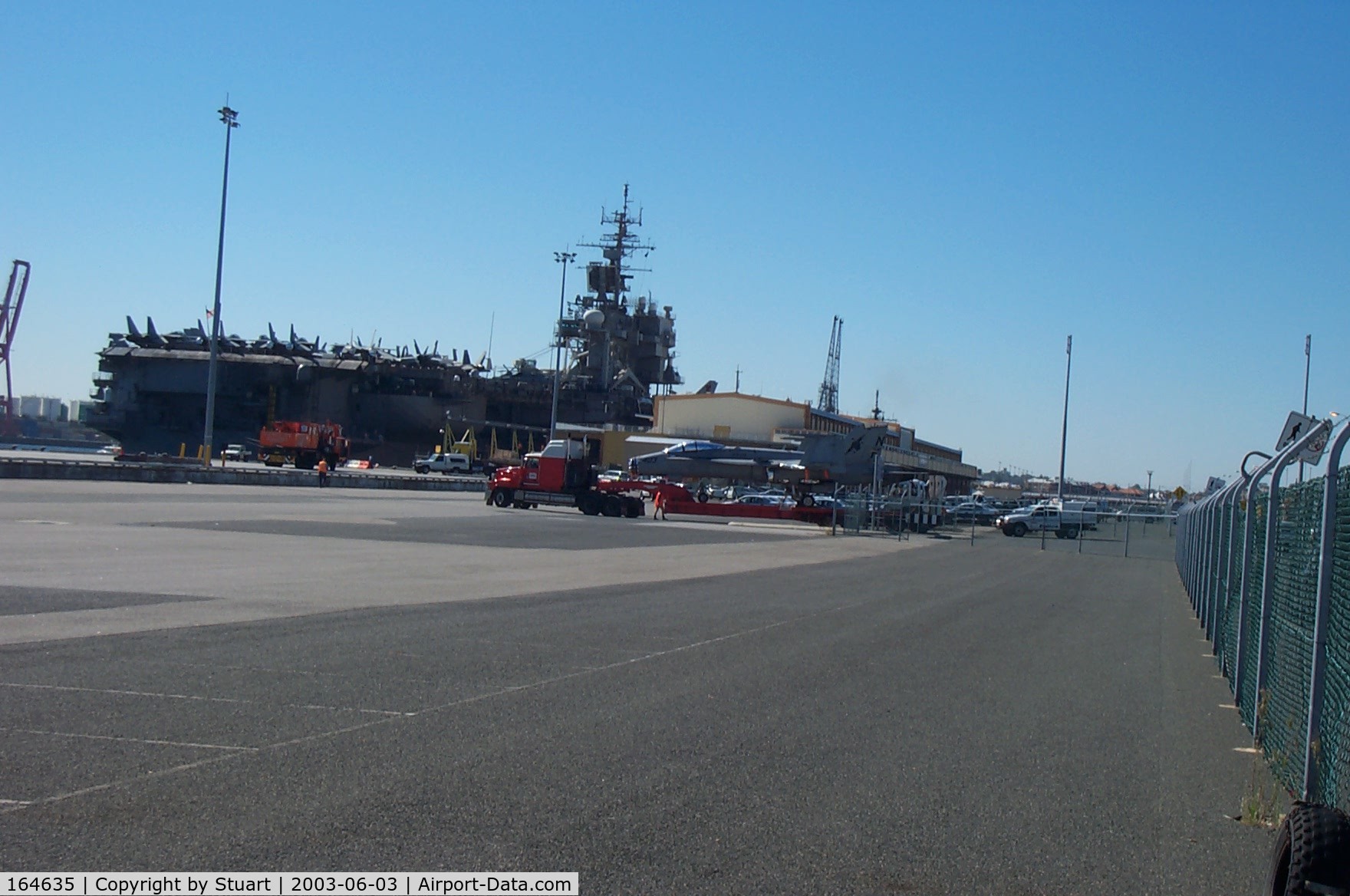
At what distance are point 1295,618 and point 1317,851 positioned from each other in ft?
11.5

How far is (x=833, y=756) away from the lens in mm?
7945

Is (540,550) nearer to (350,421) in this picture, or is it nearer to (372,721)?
(372,721)

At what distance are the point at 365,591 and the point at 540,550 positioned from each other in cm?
1118

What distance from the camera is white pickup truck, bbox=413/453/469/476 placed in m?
89.7

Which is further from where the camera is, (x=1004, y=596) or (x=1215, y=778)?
(x=1004, y=596)

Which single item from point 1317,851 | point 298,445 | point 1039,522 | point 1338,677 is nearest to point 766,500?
point 1039,522

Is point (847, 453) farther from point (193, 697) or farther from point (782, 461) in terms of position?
point (193, 697)

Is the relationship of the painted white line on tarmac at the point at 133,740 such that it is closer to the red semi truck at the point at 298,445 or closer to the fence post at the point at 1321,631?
the fence post at the point at 1321,631

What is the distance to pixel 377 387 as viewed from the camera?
111 metres

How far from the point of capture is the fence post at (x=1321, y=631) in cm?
641

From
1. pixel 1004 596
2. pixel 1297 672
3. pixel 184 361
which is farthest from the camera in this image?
pixel 184 361

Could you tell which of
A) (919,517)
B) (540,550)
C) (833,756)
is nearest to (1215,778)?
(833,756)

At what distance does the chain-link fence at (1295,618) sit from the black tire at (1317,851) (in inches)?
42.8

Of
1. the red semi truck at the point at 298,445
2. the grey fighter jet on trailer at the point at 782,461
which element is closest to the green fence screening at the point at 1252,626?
the grey fighter jet on trailer at the point at 782,461
